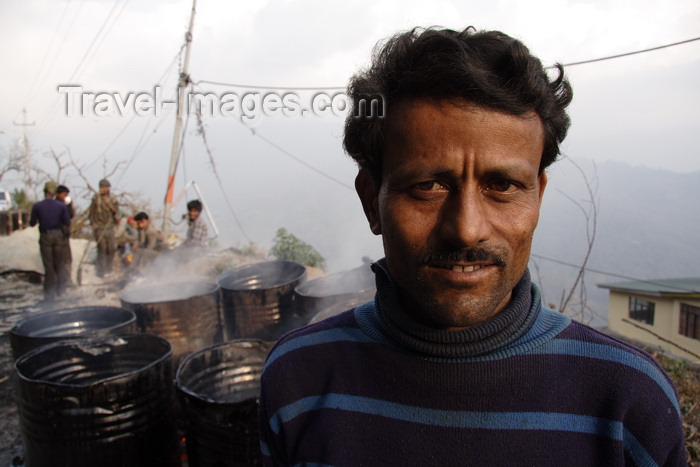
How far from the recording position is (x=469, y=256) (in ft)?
3.44

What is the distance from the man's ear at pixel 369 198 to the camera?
1292 mm

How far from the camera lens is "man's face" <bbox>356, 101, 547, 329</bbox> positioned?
1.05 meters

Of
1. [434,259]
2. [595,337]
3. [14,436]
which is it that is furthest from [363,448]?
[14,436]

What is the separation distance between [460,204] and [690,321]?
20345mm

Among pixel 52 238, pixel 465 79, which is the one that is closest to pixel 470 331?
pixel 465 79

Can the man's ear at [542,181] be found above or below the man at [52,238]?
above

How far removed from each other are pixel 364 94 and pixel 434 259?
515 millimetres

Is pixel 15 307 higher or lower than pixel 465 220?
lower

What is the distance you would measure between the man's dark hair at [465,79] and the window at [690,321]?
19420mm

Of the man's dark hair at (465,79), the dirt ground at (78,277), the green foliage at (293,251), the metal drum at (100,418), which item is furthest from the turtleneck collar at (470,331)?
the green foliage at (293,251)

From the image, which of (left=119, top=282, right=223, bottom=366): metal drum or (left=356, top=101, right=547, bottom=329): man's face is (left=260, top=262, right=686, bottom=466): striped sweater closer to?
(left=356, top=101, right=547, bottom=329): man's face

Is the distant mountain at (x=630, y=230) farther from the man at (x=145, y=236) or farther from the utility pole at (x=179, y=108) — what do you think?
the man at (x=145, y=236)

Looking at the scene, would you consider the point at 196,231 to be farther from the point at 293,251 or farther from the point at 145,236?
the point at 293,251

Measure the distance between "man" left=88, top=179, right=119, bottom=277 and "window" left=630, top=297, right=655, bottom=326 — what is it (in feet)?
66.4
